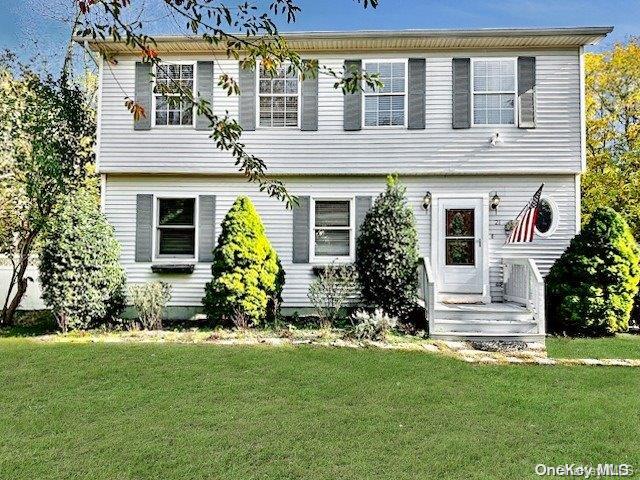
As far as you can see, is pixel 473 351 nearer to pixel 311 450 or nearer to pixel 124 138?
pixel 311 450

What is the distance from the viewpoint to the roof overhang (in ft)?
29.7

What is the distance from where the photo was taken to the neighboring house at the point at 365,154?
30.9 ft

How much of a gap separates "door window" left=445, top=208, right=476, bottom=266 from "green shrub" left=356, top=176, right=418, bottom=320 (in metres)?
1.43

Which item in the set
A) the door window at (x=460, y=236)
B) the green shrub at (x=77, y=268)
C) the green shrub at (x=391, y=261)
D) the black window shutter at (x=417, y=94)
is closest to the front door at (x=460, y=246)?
the door window at (x=460, y=236)

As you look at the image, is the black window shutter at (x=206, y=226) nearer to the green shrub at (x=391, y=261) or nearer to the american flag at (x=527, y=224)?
the green shrub at (x=391, y=261)

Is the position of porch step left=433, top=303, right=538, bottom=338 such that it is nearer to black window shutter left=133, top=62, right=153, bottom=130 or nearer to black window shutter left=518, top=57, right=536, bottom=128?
black window shutter left=518, top=57, right=536, bottom=128

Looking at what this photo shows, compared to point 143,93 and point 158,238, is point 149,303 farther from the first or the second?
point 143,93

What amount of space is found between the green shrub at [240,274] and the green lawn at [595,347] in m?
4.53

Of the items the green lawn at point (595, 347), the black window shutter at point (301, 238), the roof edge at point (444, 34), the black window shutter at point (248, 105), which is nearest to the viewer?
the green lawn at point (595, 347)

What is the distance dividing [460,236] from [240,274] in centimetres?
437

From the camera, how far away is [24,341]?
748 cm

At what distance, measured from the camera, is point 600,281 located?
8133 millimetres

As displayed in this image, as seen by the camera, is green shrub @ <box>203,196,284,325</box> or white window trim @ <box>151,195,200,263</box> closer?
green shrub @ <box>203,196,284,325</box>

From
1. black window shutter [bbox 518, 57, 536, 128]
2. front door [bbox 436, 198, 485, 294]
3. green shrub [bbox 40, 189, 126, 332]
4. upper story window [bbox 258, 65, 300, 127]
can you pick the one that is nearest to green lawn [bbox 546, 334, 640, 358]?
front door [bbox 436, 198, 485, 294]
